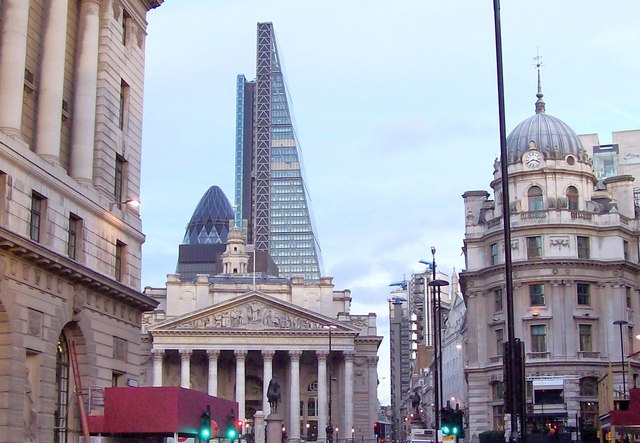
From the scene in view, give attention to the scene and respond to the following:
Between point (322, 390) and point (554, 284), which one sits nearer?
point (554, 284)

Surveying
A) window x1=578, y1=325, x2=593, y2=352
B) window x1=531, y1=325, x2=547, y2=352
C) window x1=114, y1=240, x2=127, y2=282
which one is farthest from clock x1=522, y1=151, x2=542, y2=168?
window x1=114, y1=240, x2=127, y2=282

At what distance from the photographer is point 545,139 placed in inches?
3199

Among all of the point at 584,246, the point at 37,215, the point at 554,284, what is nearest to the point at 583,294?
the point at 554,284

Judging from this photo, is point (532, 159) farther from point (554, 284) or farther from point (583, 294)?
point (583, 294)

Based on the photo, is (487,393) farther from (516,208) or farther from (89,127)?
(89,127)

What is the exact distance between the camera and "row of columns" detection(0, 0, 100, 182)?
31.7 m

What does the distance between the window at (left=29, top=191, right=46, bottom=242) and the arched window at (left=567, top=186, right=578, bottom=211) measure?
53932 millimetres

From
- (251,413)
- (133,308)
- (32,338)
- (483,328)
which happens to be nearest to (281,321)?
(251,413)

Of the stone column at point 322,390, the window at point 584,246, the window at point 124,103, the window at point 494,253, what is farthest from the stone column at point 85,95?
the stone column at point 322,390

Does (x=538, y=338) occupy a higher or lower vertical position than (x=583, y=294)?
lower

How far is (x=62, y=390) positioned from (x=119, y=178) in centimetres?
952

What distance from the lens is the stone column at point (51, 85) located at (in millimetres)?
34156

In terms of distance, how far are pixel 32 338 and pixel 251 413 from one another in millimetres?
101010

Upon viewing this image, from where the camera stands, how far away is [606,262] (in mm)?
77625
